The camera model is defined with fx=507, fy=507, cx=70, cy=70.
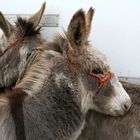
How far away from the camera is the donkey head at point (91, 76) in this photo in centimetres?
383

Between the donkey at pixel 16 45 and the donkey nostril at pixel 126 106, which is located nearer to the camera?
the donkey nostril at pixel 126 106

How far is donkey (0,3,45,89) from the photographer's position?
15.6 ft

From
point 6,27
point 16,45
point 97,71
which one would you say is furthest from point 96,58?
point 6,27

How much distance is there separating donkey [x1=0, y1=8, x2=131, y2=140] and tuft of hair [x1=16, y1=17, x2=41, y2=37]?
0.89m

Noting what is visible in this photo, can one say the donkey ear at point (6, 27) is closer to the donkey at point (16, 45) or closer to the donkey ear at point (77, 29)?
the donkey at point (16, 45)

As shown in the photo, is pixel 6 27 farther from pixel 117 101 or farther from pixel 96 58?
pixel 117 101

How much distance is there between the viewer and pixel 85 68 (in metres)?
3.87

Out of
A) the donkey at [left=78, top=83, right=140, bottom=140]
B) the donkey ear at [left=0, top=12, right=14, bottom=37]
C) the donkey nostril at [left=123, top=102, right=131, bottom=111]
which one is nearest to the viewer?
the donkey nostril at [left=123, top=102, right=131, bottom=111]

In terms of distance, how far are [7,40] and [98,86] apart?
135 centimetres

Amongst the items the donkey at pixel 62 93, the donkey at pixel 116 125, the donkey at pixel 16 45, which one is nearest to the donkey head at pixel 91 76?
the donkey at pixel 62 93

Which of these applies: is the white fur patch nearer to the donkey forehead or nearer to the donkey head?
the donkey head

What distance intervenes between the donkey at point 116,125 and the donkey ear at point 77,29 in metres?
0.85

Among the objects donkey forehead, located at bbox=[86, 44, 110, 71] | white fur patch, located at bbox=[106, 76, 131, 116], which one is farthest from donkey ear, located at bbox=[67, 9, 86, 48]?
white fur patch, located at bbox=[106, 76, 131, 116]

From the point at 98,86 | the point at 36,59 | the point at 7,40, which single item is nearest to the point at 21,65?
the point at 7,40
